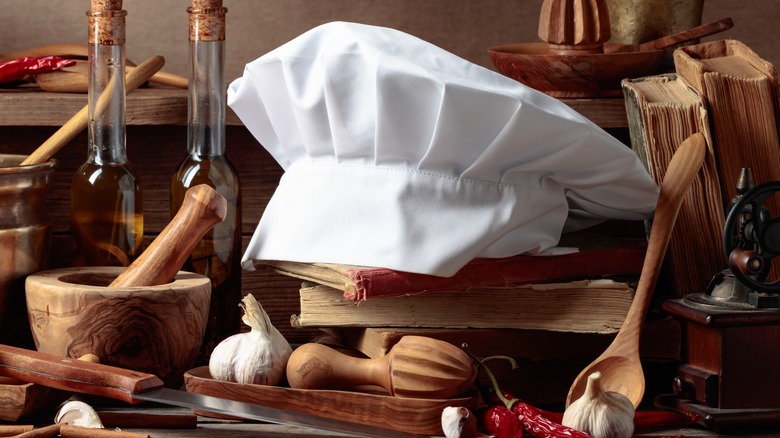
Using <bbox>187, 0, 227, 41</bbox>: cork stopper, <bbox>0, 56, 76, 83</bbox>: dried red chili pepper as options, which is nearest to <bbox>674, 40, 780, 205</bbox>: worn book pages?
<bbox>187, 0, 227, 41</bbox>: cork stopper

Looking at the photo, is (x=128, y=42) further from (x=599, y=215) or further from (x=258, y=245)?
(x=599, y=215)

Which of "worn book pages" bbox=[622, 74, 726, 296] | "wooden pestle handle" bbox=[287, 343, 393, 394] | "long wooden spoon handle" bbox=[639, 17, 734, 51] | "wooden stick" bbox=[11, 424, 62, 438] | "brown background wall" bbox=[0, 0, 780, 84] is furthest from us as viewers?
"brown background wall" bbox=[0, 0, 780, 84]

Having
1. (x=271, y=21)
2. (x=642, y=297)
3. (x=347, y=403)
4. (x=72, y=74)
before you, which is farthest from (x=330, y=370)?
(x=271, y=21)

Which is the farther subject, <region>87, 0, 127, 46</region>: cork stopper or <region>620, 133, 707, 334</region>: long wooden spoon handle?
<region>87, 0, 127, 46</region>: cork stopper

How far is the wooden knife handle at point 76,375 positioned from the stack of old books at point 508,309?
0.56 ft

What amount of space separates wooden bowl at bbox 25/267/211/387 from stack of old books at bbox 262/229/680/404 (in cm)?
11

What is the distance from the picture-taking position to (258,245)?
1.01m

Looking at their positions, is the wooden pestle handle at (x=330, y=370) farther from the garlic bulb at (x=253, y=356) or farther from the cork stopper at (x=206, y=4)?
the cork stopper at (x=206, y=4)

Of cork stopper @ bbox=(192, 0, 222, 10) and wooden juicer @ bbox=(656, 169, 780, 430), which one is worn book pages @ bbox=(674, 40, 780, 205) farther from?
cork stopper @ bbox=(192, 0, 222, 10)

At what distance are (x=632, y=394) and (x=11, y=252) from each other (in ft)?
1.87

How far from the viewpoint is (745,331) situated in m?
0.88

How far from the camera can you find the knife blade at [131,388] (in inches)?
32.8

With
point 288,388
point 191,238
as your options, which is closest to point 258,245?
point 191,238

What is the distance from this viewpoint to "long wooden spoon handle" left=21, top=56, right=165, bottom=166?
107 centimetres
